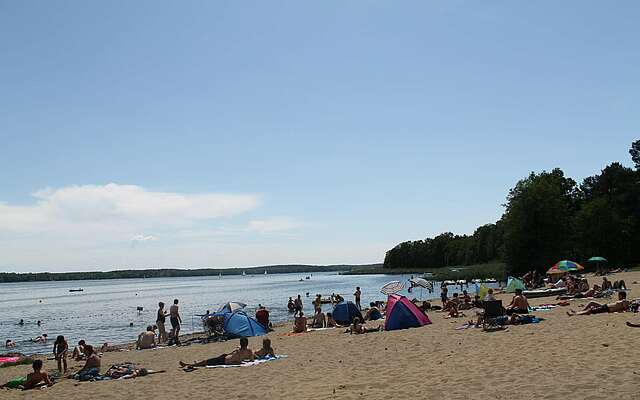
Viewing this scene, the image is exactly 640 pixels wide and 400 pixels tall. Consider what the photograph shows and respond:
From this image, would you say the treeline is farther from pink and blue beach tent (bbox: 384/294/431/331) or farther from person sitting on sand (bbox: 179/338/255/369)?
person sitting on sand (bbox: 179/338/255/369)

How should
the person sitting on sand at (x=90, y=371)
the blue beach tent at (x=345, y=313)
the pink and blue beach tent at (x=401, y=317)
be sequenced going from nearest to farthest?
the person sitting on sand at (x=90, y=371) < the pink and blue beach tent at (x=401, y=317) < the blue beach tent at (x=345, y=313)

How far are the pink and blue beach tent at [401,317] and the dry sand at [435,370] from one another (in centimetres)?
144

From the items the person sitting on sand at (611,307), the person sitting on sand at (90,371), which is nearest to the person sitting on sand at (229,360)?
the person sitting on sand at (90,371)

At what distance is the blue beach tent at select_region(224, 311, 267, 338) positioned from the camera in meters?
22.6

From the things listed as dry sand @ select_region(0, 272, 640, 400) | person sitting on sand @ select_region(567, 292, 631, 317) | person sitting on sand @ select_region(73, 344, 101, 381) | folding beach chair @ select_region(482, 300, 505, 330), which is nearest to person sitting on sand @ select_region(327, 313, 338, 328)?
dry sand @ select_region(0, 272, 640, 400)

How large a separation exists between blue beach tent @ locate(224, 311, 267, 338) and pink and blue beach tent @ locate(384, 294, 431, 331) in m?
6.58

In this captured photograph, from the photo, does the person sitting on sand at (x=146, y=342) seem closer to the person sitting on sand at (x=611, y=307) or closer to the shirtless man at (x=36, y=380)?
the shirtless man at (x=36, y=380)

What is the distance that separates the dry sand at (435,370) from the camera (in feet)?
28.9

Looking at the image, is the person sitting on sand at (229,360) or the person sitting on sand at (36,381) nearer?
the person sitting on sand at (36,381)

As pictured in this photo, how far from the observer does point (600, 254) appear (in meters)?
64.1

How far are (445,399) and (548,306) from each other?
14.4 meters

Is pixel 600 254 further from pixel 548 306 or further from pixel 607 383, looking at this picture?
pixel 607 383

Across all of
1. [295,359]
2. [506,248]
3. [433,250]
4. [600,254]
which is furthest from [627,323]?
[433,250]

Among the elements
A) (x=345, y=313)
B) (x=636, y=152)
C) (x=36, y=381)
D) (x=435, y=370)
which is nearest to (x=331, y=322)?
(x=345, y=313)
